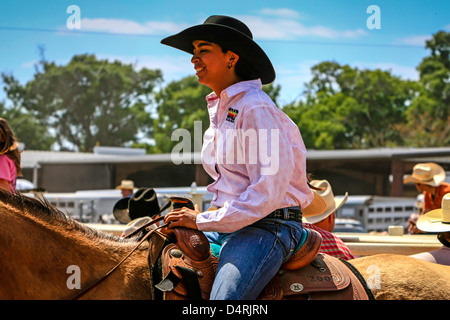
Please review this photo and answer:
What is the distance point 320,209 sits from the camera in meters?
4.87

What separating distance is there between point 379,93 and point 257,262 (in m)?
49.8

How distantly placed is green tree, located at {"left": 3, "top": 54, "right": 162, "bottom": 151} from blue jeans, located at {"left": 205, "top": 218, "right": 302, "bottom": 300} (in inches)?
2092

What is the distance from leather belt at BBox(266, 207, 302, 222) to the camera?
3088mm

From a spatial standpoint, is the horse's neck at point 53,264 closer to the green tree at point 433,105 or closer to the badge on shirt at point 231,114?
the badge on shirt at point 231,114

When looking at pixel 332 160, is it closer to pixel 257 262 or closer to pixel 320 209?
pixel 320 209

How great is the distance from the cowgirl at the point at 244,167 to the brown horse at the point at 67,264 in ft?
1.28

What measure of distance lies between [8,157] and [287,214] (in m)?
3.81

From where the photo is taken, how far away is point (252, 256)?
2914mm

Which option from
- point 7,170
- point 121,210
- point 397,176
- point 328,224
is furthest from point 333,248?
point 397,176

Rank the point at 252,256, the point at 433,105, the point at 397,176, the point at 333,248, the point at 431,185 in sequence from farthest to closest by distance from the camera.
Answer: the point at 433,105, the point at 397,176, the point at 431,185, the point at 333,248, the point at 252,256

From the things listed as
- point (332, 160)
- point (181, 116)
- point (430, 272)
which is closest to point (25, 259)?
point (430, 272)

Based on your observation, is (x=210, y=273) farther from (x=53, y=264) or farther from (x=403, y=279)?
(x=403, y=279)

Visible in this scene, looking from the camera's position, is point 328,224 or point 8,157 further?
point 328,224

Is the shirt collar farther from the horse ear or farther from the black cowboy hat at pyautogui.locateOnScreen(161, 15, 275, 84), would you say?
the horse ear
